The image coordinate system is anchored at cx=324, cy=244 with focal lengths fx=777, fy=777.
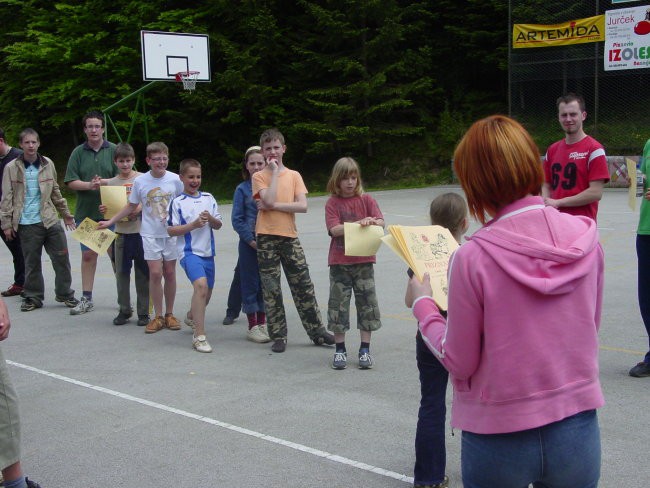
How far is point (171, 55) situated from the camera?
2456 cm

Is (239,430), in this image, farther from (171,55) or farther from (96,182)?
(171,55)

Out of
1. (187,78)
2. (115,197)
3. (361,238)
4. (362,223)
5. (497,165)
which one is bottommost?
(361,238)

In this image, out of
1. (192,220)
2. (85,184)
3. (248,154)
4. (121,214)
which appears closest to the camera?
(192,220)

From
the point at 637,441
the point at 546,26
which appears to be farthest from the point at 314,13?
the point at 637,441

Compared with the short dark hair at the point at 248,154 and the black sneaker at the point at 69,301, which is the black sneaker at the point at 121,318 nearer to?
the black sneaker at the point at 69,301

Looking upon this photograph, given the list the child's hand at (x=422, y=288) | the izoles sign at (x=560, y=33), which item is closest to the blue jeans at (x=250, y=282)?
the child's hand at (x=422, y=288)

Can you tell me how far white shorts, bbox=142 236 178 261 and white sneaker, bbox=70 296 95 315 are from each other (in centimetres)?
156

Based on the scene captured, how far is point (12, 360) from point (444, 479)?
15.1ft

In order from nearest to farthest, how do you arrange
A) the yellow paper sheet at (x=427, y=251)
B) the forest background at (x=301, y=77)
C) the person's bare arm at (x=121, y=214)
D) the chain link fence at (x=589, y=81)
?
the yellow paper sheet at (x=427, y=251)
the person's bare arm at (x=121, y=214)
the chain link fence at (x=589, y=81)
the forest background at (x=301, y=77)

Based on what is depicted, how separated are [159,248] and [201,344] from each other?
1268 millimetres

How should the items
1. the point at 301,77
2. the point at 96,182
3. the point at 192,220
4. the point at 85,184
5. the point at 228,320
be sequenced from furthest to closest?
the point at 301,77 → the point at 85,184 → the point at 96,182 → the point at 228,320 → the point at 192,220

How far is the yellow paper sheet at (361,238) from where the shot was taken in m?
5.86

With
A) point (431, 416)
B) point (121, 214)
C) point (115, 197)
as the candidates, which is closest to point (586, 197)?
point (431, 416)

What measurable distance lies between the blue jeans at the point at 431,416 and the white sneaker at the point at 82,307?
19.6 ft
